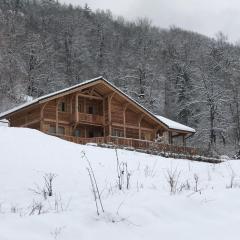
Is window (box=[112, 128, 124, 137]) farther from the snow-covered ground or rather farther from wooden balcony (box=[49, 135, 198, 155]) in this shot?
the snow-covered ground

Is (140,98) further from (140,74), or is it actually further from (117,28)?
(117,28)

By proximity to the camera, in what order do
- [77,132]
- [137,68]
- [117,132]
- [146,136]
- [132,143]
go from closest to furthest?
1. [132,143]
2. [77,132]
3. [117,132]
4. [146,136]
5. [137,68]

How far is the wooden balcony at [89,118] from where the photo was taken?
39312 mm

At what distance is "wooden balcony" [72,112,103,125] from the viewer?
129ft

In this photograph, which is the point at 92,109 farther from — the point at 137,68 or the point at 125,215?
the point at 125,215

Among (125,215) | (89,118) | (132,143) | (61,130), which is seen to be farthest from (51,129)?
(125,215)

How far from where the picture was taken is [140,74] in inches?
2446

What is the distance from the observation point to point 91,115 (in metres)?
40.3

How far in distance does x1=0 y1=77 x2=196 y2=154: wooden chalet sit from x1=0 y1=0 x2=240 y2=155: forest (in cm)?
571

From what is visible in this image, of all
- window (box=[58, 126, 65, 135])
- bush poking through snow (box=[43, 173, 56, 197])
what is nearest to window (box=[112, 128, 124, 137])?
window (box=[58, 126, 65, 135])

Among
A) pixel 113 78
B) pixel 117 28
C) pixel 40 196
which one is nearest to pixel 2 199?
pixel 40 196

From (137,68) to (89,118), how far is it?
77.7ft

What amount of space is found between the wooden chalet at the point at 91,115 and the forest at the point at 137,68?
5.71 m

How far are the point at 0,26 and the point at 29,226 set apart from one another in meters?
57.8
